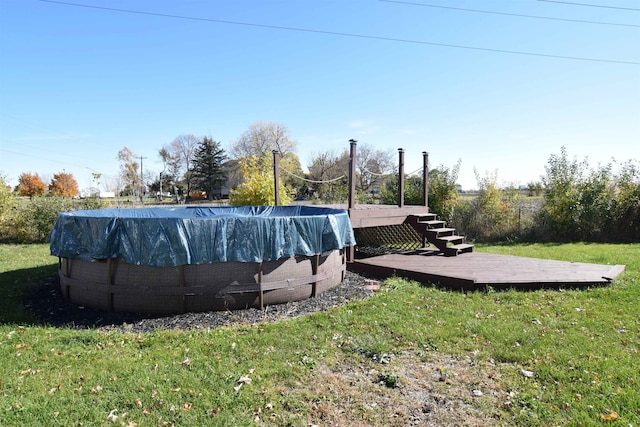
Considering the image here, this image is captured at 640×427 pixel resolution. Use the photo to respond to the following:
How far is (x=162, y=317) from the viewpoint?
480 centimetres

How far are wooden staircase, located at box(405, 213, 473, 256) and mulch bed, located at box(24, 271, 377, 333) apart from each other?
3.64 metres

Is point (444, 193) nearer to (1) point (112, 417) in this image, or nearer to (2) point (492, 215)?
(2) point (492, 215)

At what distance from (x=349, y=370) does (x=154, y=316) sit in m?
2.75

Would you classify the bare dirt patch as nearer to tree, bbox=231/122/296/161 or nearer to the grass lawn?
the grass lawn

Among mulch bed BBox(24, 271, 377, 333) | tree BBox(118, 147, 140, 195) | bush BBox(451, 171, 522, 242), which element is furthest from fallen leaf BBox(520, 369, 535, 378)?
tree BBox(118, 147, 140, 195)

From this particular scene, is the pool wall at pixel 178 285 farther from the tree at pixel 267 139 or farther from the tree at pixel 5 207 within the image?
the tree at pixel 267 139

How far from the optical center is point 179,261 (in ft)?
15.5

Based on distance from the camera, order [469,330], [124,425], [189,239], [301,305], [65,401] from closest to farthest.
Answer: [124,425]
[65,401]
[469,330]
[189,239]
[301,305]

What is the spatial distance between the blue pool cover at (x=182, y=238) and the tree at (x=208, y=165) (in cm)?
4207

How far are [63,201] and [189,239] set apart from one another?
11.8 metres

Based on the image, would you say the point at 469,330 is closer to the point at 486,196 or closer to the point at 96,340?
the point at 96,340

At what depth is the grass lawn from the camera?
271 centimetres

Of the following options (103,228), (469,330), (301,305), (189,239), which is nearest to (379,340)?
(469,330)

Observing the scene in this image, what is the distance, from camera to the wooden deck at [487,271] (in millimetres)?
5953
